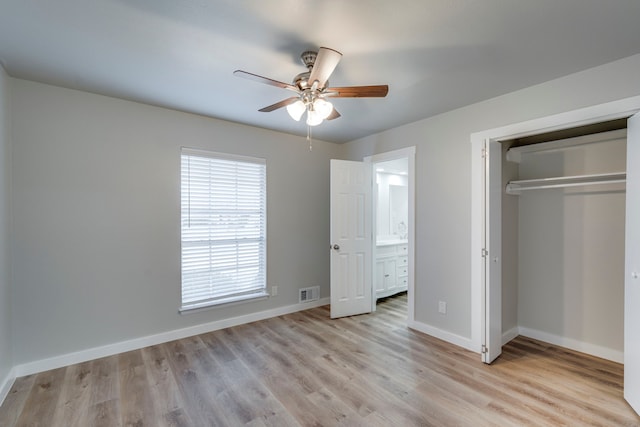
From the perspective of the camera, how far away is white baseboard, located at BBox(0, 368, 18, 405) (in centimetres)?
217

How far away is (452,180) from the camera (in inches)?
125

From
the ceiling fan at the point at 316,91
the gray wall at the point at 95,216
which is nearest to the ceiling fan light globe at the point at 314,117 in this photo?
the ceiling fan at the point at 316,91

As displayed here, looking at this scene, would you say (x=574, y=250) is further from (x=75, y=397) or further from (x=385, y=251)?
(x=75, y=397)

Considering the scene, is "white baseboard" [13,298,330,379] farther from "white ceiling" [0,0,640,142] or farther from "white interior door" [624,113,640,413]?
"white interior door" [624,113,640,413]

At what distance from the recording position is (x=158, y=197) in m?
3.13

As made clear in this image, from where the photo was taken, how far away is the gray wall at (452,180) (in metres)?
2.50

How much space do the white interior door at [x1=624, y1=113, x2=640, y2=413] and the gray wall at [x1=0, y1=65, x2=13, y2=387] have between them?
15.0 feet

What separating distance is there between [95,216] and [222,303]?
162 cm

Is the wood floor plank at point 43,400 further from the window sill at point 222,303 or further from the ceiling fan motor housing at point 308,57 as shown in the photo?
the ceiling fan motor housing at point 308,57

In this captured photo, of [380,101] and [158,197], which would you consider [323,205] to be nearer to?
[380,101]

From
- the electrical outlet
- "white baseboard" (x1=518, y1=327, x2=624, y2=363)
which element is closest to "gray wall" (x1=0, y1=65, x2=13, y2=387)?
the electrical outlet

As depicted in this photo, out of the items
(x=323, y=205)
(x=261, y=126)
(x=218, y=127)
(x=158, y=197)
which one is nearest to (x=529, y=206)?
(x=323, y=205)

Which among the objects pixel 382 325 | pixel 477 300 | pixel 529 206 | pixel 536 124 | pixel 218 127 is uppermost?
pixel 218 127

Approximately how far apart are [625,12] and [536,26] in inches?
16.5
